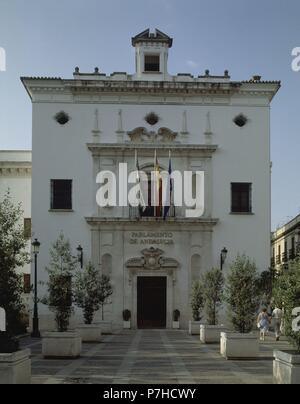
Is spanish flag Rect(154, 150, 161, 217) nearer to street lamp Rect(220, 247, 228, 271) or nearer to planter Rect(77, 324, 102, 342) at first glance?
street lamp Rect(220, 247, 228, 271)

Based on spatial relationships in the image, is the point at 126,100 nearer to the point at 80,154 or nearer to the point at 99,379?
the point at 80,154

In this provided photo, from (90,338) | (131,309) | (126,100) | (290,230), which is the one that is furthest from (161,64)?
(290,230)

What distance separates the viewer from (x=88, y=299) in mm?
30406

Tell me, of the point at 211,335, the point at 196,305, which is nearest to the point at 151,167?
the point at 196,305

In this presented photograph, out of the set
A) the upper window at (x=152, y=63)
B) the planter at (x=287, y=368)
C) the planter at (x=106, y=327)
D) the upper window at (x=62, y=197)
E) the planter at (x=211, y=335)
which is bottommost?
the planter at (x=106, y=327)

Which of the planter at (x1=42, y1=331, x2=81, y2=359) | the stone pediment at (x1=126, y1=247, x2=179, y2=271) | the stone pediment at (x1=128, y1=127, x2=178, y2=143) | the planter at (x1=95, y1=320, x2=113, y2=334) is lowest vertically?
the planter at (x1=95, y1=320, x2=113, y2=334)

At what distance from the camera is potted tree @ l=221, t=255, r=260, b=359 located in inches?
882

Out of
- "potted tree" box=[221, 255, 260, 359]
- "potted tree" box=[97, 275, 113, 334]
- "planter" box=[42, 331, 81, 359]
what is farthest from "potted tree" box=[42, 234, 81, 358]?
"potted tree" box=[97, 275, 113, 334]

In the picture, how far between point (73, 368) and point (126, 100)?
81.6 feet

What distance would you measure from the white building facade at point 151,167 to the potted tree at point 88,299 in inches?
369

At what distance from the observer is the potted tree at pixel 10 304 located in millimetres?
14109

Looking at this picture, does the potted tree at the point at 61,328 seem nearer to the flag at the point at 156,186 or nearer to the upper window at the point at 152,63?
the flag at the point at 156,186

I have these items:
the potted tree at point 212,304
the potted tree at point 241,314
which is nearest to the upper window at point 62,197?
the potted tree at point 212,304

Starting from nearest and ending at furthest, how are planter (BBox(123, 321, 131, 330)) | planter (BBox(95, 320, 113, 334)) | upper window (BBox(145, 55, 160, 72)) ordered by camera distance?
planter (BBox(95, 320, 113, 334)) → planter (BBox(123, 321, 131, 330)) → upper window (BBox(145, 55, 160, 72))
